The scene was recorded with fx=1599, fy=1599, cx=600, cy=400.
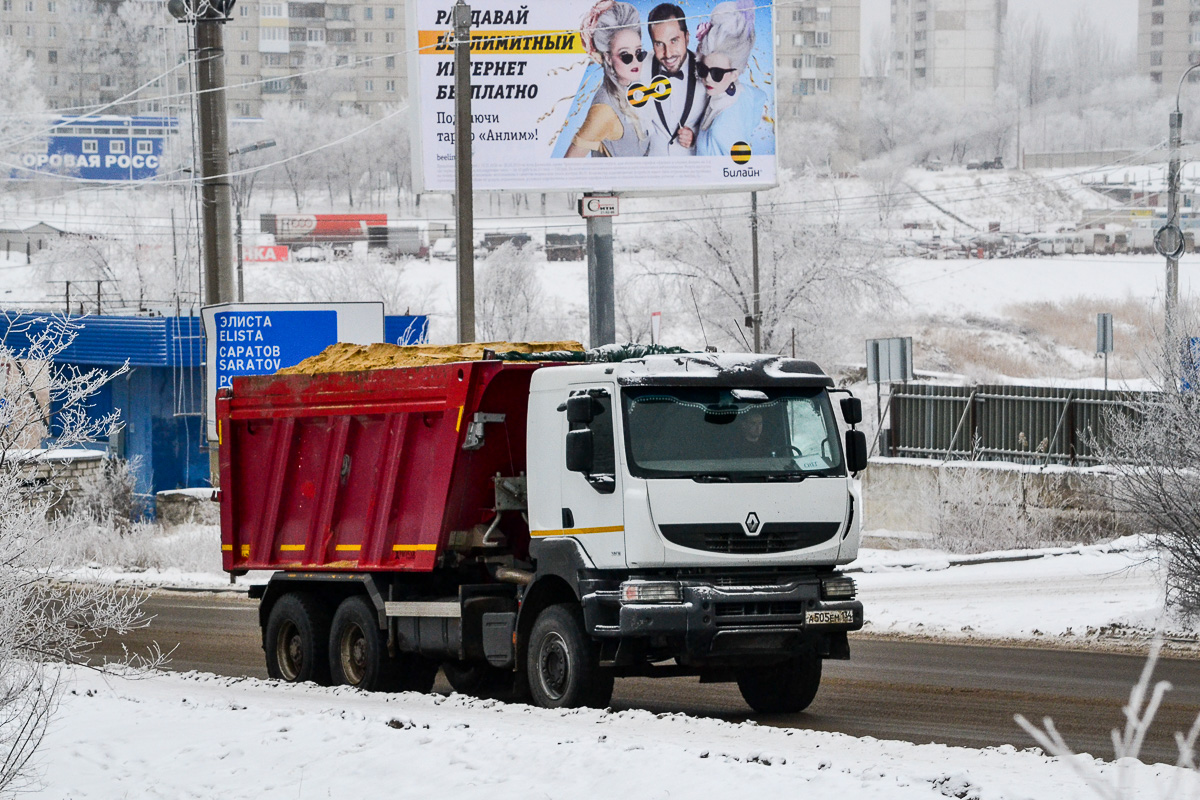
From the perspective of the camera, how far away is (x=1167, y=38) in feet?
623

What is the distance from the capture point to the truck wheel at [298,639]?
14.2m

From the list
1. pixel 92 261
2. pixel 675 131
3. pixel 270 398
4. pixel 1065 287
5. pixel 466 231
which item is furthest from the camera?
pixel 1065 287

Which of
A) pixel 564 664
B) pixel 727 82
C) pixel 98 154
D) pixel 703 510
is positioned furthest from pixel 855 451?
pixel 98 154

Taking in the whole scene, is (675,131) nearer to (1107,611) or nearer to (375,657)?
(1107,611)

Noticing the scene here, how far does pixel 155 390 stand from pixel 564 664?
98.0 ft

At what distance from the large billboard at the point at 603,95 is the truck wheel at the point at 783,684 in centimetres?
2012

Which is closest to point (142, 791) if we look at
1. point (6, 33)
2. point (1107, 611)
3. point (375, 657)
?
point (375, 657)

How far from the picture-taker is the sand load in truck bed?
13203 mm

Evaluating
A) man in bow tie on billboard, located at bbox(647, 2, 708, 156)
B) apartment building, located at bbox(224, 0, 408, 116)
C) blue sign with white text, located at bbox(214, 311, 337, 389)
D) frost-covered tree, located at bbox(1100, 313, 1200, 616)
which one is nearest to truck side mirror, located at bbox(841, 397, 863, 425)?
frost-covered tree, located at bbox(1100, 313, 1200, 616)

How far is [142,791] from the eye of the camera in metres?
8.47

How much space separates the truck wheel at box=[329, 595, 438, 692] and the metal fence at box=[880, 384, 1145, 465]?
51.3 ft

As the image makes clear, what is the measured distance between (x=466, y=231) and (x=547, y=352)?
8.30 metres

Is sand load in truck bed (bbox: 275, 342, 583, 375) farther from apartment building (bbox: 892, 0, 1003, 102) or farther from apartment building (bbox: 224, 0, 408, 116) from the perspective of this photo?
apartment building (bbox: 892, 0, 1003, 102)

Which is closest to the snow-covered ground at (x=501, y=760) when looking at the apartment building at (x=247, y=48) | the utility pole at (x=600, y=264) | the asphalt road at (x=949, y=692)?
the asphalt road at (x=949, y=692)
